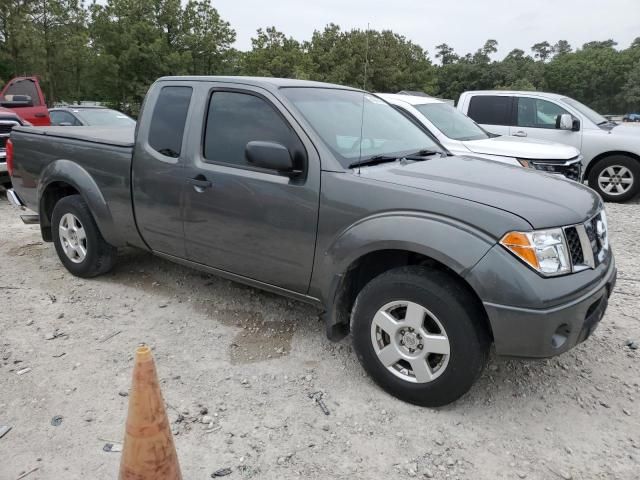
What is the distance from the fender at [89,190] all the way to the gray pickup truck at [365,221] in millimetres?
14

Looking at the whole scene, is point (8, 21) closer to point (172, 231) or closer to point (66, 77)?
point (66, 77)

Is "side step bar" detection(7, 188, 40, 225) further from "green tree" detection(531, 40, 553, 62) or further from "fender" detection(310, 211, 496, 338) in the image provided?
"green tree" detection(531, 40, 553, 62)

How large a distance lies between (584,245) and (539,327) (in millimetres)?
580

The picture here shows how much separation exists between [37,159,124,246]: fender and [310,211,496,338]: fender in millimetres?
2127

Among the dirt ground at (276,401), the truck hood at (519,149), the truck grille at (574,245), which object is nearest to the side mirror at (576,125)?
the truck hood at (519,149)

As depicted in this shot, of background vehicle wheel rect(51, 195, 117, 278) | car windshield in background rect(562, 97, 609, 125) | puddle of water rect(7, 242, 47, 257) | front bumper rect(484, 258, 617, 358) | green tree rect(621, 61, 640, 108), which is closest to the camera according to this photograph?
front bumper rect(484, 258, 617, 358)

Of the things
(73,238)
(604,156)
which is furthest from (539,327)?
(604,156)

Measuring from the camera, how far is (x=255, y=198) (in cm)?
339

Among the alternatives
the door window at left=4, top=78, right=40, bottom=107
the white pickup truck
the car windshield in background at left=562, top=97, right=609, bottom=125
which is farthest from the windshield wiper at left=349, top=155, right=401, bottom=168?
the door window at left=4, top=78, right=40, bottom=107

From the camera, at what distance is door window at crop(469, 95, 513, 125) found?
922 centimetres

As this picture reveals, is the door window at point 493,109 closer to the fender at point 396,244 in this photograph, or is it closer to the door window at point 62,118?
the fender at point 396,244

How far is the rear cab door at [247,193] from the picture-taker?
3227 millimetres

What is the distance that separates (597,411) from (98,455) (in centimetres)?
267

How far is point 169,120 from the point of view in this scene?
157 inches
